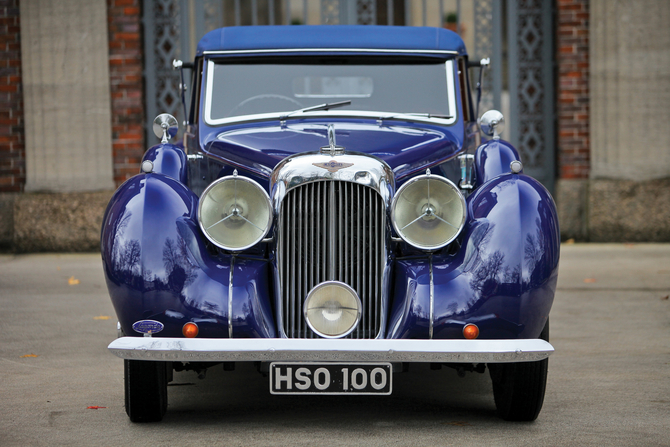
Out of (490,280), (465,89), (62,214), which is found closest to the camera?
(490,280)

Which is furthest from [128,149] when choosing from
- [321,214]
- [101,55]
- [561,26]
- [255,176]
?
[321,214]

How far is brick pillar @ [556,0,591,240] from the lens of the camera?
9.39 m

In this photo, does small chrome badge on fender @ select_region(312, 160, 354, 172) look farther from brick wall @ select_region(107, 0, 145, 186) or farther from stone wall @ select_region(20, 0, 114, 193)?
stone wall @ select_region(20, 0, 114, 193)

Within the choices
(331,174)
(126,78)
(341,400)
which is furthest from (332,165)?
(126,78)

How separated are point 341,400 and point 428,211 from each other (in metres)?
1.12

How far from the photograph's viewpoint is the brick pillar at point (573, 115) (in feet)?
30.8

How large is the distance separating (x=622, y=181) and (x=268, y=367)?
7.01 meters

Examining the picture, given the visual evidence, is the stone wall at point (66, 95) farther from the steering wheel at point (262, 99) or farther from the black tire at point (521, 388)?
the black tire at point (521, 388)

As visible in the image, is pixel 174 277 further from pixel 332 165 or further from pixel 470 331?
pixel 470 331

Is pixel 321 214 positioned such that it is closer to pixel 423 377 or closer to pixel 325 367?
pixel 325 367

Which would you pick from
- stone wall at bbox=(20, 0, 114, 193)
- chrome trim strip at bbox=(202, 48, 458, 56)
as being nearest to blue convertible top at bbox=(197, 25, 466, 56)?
→ chrome trim strip at bbox=(202, 48, 458, 56)

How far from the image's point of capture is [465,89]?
508 centimetres

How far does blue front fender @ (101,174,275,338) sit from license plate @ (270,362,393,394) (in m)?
0.20

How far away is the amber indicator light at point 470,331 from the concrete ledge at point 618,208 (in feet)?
21.0
